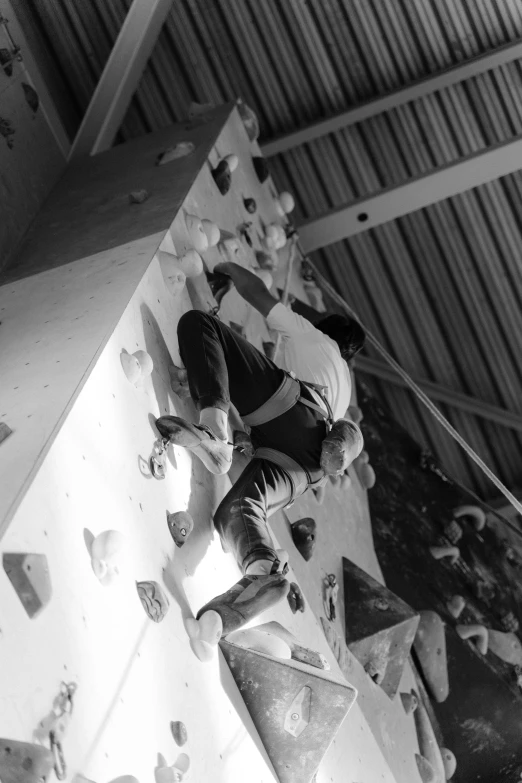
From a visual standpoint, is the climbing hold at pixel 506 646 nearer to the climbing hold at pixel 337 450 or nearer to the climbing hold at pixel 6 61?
the climbing hold at pixel 337 450

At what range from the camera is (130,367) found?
2.86 metres

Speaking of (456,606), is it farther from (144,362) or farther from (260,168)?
(144,362)

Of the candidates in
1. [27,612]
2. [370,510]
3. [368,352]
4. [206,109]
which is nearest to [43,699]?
[27,612]

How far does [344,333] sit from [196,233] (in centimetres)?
71

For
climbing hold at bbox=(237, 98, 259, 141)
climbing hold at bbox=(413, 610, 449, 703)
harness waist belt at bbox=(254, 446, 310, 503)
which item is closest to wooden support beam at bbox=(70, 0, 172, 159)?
Answer: climbing hold at bbox=(237, 98, 259, 141)

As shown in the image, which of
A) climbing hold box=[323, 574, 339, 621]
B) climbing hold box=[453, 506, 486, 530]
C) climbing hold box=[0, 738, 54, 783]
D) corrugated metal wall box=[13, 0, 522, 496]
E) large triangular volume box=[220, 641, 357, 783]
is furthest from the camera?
corrugated metal wall box=[13, 0, 522, 496]

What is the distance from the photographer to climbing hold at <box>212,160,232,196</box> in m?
4.68

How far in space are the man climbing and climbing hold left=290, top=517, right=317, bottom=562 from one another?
Answer: 0.43 m

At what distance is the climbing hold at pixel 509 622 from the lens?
515cm

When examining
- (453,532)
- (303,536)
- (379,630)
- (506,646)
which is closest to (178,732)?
(303,536)

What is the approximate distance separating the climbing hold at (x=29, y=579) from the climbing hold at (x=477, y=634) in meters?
3.20

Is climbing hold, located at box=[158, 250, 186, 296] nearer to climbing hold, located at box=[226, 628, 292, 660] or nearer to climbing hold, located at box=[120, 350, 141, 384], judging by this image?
climbing hold, located at box=[120, 350, 141, 384]

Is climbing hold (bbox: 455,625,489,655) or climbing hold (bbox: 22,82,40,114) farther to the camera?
climbing hold (bbox: 22,82,40,114)

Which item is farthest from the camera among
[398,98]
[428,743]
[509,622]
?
[398,98]
